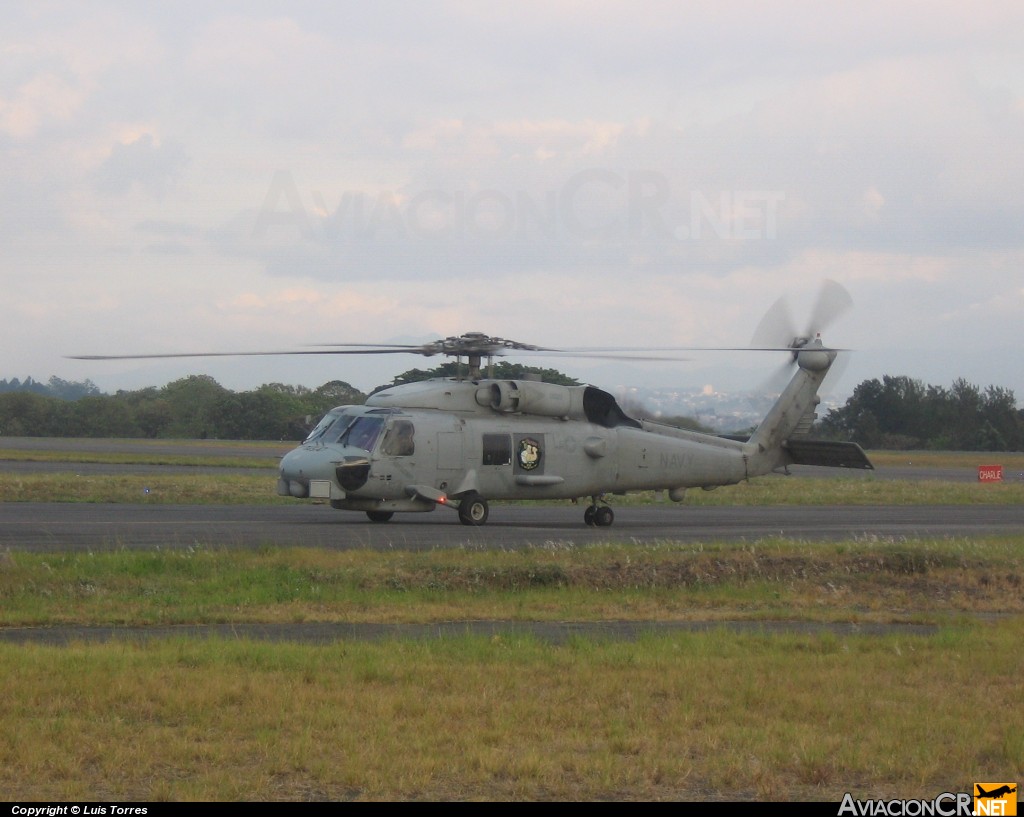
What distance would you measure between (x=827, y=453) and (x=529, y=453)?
7.83 metres

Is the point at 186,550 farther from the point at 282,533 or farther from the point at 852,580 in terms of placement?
the point at 852,580

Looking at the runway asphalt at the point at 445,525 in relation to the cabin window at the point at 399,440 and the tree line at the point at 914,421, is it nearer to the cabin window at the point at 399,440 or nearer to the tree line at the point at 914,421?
the cabin window at the point at 399,440

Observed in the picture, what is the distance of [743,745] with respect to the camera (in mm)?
8414

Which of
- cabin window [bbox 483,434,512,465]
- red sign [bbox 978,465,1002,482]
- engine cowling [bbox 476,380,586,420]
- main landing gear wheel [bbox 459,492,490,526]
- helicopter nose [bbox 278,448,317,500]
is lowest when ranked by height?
red sign [bbox 978,465,1002,482]

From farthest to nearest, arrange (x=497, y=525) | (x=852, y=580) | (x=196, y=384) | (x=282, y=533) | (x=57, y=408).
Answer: (x=196, y=384)
(x=57, y=408)
(x=497, y=525)
(x=282, y=533)
(x=852, y=580)

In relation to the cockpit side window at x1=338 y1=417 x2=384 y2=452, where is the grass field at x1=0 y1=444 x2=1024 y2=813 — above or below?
Result: below

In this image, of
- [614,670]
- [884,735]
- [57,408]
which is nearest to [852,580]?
[614,670]

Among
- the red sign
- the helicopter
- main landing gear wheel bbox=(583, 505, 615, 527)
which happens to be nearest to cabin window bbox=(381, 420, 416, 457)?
the helicopter

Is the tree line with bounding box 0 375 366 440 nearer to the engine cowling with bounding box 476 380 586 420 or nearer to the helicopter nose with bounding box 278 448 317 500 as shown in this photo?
the engine cowling with bounding box 476 380 586 420

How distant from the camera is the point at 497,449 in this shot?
86.9 ft

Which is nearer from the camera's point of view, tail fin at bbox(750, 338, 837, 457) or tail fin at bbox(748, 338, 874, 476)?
tail fin at bbox(748, 338, 874, 476)

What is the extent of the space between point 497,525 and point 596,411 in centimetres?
359

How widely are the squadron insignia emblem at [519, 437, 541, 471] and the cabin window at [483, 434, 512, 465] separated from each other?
11.3 inches

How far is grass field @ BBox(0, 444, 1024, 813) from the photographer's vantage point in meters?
7.57
